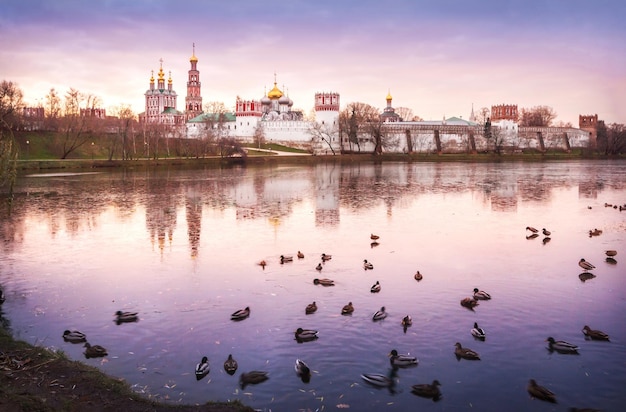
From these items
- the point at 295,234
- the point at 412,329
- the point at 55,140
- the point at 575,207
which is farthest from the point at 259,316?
the point at 55,140

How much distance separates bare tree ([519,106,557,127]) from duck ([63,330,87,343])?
128 meters

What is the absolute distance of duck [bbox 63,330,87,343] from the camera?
27.8 ft

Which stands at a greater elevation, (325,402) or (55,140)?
(55,140)

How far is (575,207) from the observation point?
22.4m

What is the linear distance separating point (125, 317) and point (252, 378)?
3177mm

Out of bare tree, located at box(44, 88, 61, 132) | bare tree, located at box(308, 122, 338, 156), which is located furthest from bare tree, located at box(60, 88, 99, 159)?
bare tree, located at box(308, 122, 338, 156)

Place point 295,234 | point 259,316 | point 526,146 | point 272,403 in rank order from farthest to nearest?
point 526,146 → point 295,234 → point 259,316 → point 272,403

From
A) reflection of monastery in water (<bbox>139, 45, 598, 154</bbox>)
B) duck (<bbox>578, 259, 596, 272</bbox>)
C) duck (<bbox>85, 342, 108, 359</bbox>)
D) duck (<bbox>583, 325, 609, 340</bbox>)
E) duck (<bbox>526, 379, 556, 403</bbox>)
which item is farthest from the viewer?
reflection of monastery in water (<bbox>139, 45, 598, 154</bbox>)

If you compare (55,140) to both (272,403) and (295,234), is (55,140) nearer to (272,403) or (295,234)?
(295,234)

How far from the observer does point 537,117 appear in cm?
12519

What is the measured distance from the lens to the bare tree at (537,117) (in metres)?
125

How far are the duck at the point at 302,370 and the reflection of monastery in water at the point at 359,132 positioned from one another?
74.3 m

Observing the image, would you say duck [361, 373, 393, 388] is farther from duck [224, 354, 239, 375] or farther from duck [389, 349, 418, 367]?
duck [224, 354, 239, 375]

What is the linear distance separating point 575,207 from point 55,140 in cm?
5838
